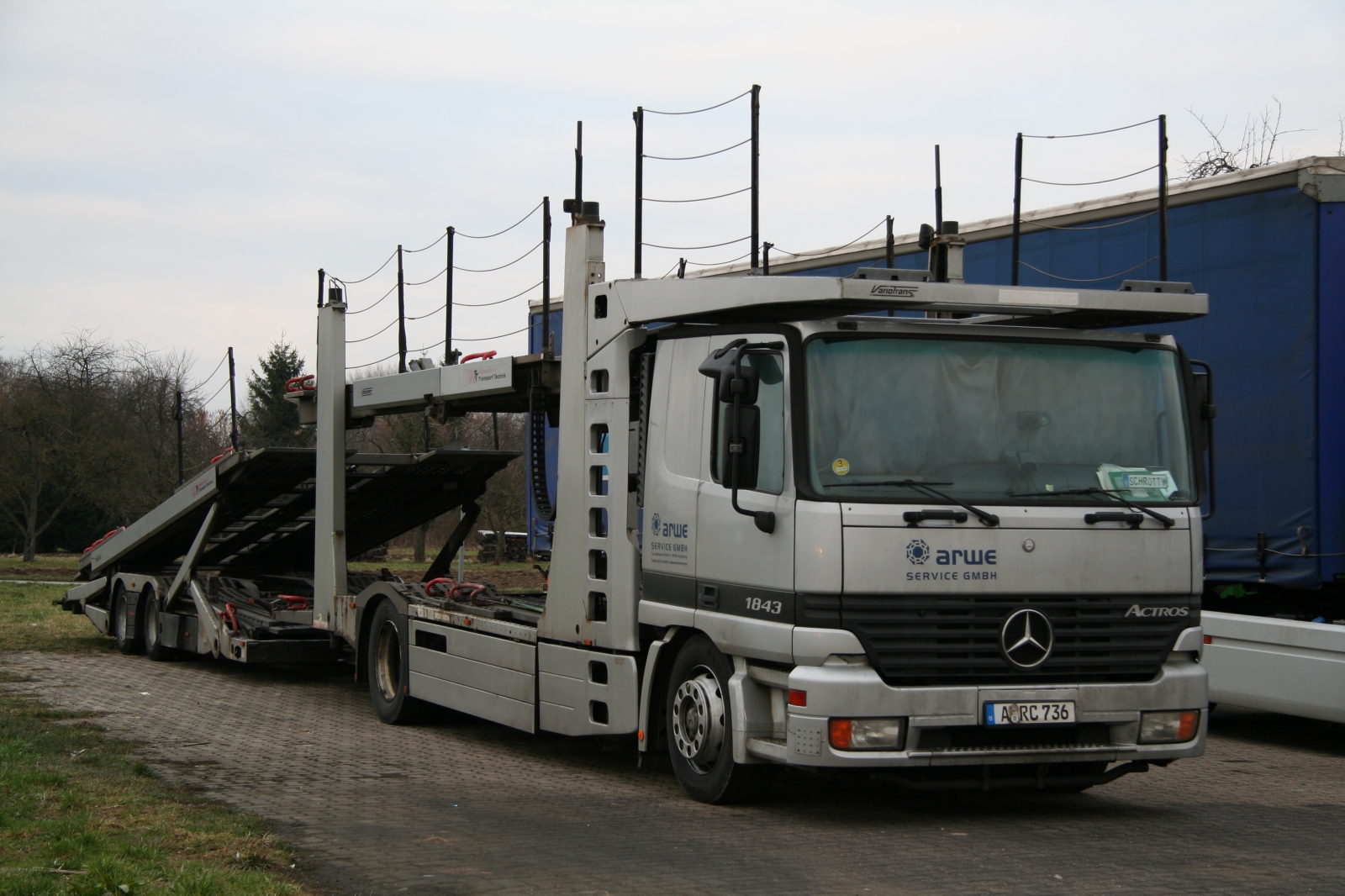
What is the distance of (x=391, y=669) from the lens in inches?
429

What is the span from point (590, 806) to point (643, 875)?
65.0 inches

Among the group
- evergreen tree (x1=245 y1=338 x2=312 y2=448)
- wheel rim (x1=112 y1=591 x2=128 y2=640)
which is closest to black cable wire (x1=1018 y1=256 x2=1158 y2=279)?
wheel rim (x1=112 y1=591 x2=128 y2=640)

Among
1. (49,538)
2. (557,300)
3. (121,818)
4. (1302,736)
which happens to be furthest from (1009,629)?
(49,538)

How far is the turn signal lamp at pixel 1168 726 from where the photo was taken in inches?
284

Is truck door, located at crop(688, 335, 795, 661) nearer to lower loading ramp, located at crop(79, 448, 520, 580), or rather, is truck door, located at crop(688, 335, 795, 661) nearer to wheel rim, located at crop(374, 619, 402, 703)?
wheel rim, located at crop(374, 619, 402, 703)

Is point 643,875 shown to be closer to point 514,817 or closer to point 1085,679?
point 514,817

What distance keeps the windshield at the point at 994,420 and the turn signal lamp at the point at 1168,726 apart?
1.07m

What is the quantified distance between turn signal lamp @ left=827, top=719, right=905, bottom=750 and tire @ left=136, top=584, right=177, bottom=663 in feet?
31.2

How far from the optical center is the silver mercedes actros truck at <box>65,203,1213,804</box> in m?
6.82

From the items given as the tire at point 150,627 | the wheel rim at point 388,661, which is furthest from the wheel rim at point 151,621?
the wheel rim at point 388,661

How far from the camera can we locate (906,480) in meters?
6.92

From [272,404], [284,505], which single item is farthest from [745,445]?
[272,404]

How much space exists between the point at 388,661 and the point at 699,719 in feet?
13.6

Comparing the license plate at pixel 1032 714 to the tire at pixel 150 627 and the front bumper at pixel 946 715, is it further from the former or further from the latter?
the tire at pixel 150 627
